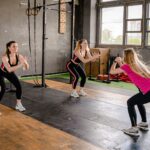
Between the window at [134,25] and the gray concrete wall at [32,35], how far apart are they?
2297 mm

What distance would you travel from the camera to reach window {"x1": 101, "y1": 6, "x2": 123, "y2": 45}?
9219mm

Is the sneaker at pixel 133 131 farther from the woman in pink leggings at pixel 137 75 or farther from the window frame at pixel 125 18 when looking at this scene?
the window frame at pixel 125 18

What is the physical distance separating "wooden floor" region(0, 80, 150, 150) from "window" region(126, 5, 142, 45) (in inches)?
122

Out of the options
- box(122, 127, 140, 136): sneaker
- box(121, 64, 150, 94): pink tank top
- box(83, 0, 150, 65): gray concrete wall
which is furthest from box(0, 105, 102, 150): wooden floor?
box(83, 0, 150, 65): gray concrete wall

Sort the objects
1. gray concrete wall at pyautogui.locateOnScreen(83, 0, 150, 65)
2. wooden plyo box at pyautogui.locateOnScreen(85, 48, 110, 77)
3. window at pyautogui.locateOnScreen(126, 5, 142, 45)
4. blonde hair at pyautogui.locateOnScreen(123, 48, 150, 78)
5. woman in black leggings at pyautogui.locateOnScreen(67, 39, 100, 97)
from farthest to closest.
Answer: gray concrete wall at pyautogui.locateOnScreen(83, 0, 150, 65)
wooden plyo box at pyautogui.locateOnScreen(85, 48, 110, 77)
window at pyautogui.locateOnScreen(126, 5, 142, 45)
woman in black leggings at pyautogui.locateOnScreen(67, 39, 100, 97)
blonde hair at pyautogui.locateOnScreen(123, 48, 150, 78)

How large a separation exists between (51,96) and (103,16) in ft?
16.4

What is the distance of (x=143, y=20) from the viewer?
8422 mm

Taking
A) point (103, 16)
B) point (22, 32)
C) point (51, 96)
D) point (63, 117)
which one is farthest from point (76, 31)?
point (63, 117)

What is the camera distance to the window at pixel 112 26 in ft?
30.2

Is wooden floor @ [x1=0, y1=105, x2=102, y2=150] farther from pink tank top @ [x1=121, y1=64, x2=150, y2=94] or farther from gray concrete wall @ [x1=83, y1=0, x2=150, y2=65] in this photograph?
gray concrete wall @ [x1=83, y1=0, x2=150, y2=65]

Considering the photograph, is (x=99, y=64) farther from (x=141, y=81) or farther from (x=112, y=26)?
(x=141, y=81)

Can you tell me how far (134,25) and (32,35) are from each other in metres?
3.52

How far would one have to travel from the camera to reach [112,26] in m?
9.51

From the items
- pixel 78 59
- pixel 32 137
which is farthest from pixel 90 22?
pixel 32 137
